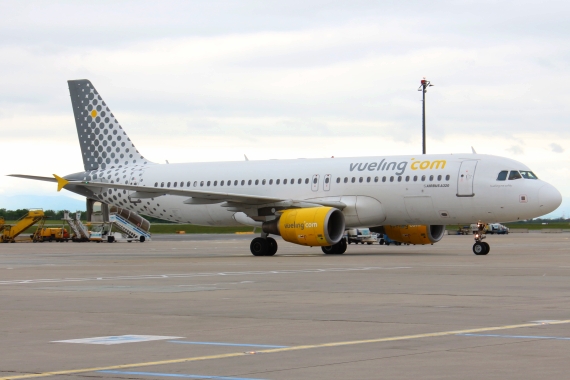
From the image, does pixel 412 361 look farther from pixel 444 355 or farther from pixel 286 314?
pixel 286 314

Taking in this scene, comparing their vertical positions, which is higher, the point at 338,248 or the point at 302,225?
the point at 302,225

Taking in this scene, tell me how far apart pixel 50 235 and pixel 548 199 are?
42675 millimetres

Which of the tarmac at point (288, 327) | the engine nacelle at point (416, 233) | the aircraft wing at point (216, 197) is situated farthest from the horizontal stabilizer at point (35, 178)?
the tarmac at point (288, 327)

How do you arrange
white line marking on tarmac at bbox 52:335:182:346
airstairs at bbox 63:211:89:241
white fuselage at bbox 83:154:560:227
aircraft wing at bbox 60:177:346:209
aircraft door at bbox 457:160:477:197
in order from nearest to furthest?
1. white line marking on tarmac at bbox 52:335:182:346
2. white fuselage at bbox 83:154:560:227
3. aircraft door at bbox 457:160:477:197
4. aircraft wing at bbox 60:177:346:209
5. airstairs at bbox 63:211:89:241

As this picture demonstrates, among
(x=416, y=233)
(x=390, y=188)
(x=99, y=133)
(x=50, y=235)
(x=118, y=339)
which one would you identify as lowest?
(x=118, y=339)

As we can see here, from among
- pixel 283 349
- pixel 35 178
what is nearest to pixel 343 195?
pixel 35 178

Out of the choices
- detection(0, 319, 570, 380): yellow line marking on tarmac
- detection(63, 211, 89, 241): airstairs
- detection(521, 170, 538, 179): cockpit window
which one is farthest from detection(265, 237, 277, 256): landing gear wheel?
detection(63, 211, 89, 241): airstairs

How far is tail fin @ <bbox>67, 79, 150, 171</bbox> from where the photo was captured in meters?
42.7

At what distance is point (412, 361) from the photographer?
8352 mm

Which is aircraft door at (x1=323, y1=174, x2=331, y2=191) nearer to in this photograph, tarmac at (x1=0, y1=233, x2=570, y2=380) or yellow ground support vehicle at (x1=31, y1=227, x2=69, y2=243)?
tarmac at (x1=0, y1=233, x2=570, y2=380)

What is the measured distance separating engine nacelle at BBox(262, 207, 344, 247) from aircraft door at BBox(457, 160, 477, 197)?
4.50m

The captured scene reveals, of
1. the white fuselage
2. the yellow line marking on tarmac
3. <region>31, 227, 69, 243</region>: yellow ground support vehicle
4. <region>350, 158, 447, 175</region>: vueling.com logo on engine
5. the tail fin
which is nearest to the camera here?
the yellow line marking on tarmac

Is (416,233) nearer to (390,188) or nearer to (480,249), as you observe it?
(390,188)

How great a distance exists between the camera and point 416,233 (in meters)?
36.4
